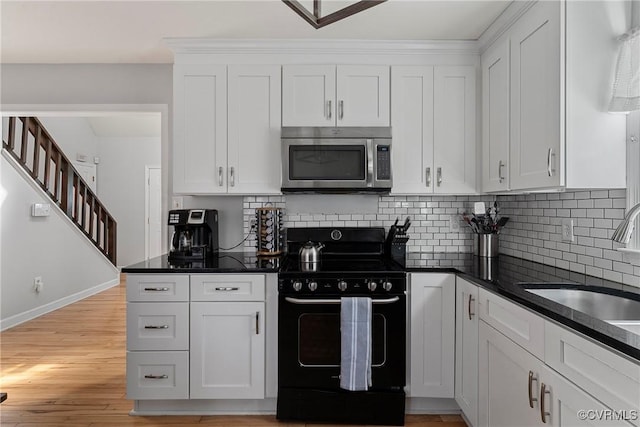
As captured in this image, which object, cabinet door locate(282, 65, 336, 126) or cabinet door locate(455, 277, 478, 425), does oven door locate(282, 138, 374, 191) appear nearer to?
cabinet door locate(282, 65, 336, 126)

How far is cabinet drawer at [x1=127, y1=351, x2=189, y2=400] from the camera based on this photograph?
2533 millimetres

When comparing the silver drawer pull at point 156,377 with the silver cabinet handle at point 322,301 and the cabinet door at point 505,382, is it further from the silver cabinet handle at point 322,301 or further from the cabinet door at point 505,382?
the cabinet door at point 505,382

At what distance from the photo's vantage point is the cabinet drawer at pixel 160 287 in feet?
8.29

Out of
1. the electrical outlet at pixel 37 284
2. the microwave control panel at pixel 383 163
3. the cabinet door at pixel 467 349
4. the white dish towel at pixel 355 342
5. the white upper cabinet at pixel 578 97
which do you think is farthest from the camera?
the electrical outlet at pixel 37 284

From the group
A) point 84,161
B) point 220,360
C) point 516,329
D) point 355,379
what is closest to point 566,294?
point 516,329

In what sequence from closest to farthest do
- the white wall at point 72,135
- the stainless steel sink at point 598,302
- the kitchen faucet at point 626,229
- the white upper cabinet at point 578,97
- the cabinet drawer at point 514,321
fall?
the kitchen faucet at point 626,229 → the cabinet drawer at point 514,321 → the stainless steel sink at point 598,302 → the white upper cabinet at point 578,97 → the white wall at point 72,135

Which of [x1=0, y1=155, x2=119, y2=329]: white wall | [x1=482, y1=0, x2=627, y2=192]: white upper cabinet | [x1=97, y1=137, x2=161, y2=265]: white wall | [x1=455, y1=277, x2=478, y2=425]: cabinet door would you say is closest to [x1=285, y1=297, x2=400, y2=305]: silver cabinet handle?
[x1=455, y1=277, x2=478, y2=425]: cabinet door

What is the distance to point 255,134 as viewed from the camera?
2912 mm

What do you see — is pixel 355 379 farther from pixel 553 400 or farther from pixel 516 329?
pixel 553 400

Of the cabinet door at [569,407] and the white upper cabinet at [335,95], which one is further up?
the white upper cabinet at [335,95]

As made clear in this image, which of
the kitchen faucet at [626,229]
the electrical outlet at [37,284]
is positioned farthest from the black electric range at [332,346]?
the electrical outlet at [37,284]

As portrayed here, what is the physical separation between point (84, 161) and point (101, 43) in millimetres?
4660

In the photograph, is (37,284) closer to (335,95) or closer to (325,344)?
(325,344)

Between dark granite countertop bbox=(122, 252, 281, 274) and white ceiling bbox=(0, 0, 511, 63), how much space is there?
1.46 m
